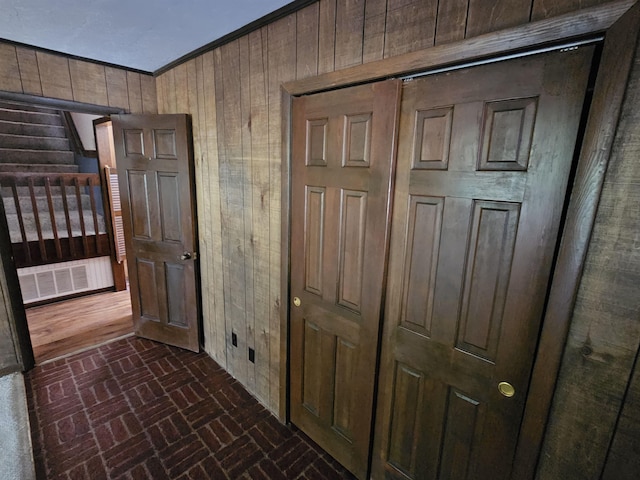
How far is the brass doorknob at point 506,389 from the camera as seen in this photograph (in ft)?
3.73

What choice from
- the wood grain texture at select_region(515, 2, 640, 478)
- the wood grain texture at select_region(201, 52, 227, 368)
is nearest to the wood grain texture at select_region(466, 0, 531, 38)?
the wood grain texture at select_region(515, 2, 640, 478)

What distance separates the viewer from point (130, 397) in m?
2.35

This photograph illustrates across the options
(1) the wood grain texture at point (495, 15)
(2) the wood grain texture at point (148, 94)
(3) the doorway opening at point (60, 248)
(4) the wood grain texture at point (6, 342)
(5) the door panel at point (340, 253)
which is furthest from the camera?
(3) the doorway opening at point (60, 248)

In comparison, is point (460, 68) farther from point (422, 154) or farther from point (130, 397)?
point (130, 397)

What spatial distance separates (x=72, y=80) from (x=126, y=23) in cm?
110

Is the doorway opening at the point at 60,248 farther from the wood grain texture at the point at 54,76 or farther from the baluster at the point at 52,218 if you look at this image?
the wood grain texture at the point at 54,76

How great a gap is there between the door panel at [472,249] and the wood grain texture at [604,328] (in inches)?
4.2

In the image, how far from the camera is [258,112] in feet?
6.28

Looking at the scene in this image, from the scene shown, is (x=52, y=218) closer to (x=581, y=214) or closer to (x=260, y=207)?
(x=260, y=207)

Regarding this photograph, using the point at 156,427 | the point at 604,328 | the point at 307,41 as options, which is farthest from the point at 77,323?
the point at 604,328

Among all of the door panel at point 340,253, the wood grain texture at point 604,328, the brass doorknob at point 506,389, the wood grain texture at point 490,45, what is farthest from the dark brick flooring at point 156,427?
the wood grain texture at point 490,45

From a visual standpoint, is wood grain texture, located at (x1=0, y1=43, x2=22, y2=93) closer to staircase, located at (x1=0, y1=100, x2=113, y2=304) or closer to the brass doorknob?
staircase, located at (x1=0, y1=100, x2=113, y2=304)

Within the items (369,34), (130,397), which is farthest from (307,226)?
(130,397)

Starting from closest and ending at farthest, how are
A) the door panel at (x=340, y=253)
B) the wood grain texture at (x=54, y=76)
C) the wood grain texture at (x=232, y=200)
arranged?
1. the door panel at (x=340, y=253)
2. the wood grain texture at (x=232, y=200)
3. the wood grain texture at (x=54, y=76)
